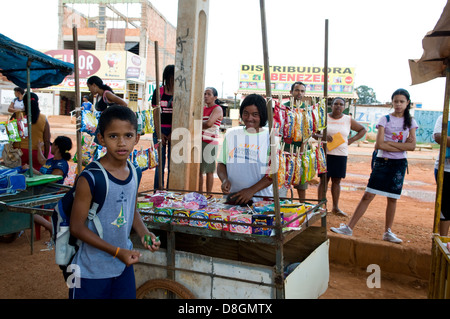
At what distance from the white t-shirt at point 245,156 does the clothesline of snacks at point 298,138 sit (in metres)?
0.15

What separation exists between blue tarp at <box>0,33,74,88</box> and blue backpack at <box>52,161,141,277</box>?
2.50 meters

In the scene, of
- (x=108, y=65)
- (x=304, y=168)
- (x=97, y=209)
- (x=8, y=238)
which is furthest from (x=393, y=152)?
(x=108, y=65)

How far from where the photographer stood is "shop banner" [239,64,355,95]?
24.0m

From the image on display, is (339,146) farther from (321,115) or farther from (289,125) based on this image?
(289,125)

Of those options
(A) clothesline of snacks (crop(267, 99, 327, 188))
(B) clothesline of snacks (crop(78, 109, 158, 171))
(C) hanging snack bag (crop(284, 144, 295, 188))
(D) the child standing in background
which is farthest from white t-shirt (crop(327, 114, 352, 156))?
(D) the child standing in background

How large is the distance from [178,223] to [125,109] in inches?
34.4

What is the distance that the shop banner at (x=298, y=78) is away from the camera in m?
24.0

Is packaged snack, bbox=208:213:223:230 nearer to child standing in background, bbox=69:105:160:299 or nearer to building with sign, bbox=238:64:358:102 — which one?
child standing in background, bbox=69:105:160:299

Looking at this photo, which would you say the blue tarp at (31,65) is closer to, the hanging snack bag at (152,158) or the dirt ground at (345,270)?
the hanging snack bag at (152,158)

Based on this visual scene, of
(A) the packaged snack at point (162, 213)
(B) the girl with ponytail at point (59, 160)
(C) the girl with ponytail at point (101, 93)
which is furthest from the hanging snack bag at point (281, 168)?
(B) the girl with ponytail at point (59, 160)

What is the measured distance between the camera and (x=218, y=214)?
235 cm

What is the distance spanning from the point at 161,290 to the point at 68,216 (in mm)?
942

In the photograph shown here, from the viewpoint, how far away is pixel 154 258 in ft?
7.91
